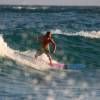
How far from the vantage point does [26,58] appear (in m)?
20.1

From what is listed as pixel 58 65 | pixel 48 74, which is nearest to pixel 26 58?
pixel 58 65

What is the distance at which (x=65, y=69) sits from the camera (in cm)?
1875

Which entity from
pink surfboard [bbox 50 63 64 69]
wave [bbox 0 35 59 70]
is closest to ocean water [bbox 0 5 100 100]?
wave [bbox 0 35 59 70]

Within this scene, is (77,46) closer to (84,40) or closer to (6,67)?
(84,40)

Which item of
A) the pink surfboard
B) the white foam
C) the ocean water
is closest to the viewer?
the ocean water

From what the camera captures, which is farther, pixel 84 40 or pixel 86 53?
pixel 84 40

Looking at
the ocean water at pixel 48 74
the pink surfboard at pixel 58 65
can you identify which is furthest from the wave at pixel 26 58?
the pink surfboard at pixel 58 65

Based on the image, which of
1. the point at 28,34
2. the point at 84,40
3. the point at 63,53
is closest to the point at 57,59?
the point at 63,53

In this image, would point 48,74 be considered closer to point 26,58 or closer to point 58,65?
point 58,65

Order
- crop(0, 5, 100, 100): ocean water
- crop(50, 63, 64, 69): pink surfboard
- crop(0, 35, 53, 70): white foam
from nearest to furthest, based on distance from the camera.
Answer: crop(0, 5, 100, 100): ocean water < crop(50, 63, 64, 69): pink surfboard < crop(0, 35, 53, 70): white foam

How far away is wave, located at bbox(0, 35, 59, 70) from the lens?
19.1 meters

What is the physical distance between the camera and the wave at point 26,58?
19.1 m

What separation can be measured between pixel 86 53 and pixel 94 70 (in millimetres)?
4550

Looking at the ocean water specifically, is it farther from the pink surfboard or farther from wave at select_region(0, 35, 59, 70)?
the pink surfboard
